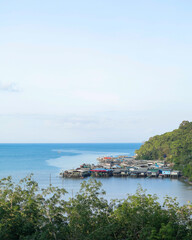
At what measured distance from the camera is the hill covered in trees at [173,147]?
5044 cm

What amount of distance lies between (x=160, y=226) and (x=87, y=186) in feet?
→ 10.2

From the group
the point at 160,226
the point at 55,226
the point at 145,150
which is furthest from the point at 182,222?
the point at 145,150

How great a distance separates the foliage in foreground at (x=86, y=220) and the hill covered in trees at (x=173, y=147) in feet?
120

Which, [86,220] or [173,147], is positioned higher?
[173,147]

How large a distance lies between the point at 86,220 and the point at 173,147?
160 ft

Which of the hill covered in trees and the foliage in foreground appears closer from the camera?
the foliage in foreground

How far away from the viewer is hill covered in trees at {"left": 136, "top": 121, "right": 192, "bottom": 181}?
5044 centimetres

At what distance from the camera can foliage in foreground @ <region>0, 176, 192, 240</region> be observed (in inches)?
407

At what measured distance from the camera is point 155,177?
45.0m

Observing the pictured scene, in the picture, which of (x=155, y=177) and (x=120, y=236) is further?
(x=155, y=177)

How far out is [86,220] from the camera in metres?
10.8

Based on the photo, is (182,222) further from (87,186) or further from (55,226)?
(55,226)

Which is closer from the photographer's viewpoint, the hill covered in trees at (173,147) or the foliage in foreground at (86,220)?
the foliage in foreground at (86,220)

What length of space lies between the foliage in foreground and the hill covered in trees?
3672 cm
